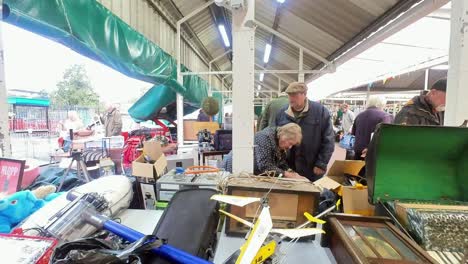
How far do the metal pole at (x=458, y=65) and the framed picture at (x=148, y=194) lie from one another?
1920 millimetres

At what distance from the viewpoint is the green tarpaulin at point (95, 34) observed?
1.56 meters

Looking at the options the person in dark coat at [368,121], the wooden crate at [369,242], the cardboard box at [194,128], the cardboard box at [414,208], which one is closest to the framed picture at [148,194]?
the wooden crate at [369,242]

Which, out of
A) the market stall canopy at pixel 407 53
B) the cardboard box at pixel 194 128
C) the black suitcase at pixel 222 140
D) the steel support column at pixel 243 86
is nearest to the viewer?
the steel support column at pixel 243 86

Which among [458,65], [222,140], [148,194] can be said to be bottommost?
[148,194]

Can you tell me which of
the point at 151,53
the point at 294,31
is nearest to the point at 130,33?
the point at 151,53

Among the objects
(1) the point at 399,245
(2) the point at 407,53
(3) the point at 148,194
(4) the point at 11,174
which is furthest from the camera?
(2) the point at 407,53

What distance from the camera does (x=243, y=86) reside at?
161 centimetres

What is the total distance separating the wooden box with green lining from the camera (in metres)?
1.22

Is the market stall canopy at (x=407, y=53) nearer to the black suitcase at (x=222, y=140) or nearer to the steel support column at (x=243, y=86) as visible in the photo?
the steel support column at (x=243, y=86)

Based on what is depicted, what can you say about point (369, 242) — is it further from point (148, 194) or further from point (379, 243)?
point (148, 194)

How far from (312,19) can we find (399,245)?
3840 millimetres

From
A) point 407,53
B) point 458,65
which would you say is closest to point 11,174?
point 458,65

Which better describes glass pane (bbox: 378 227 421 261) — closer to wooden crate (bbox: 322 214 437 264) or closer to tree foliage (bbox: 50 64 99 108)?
wooden crate (bbox: 322 214 437 264)

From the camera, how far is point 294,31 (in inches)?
201
